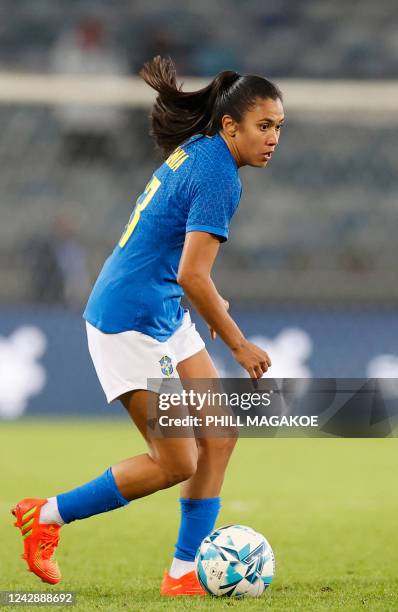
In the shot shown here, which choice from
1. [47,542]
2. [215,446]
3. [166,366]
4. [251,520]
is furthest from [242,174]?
[47,542]

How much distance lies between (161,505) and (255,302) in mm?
4506

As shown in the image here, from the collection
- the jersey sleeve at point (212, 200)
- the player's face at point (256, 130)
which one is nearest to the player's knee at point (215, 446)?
the jersey sleeve at point (212, 200)

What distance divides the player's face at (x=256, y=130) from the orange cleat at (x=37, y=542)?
144 cm

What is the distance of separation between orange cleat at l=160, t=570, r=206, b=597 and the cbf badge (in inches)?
29.5

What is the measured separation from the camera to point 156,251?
4082 millimetres

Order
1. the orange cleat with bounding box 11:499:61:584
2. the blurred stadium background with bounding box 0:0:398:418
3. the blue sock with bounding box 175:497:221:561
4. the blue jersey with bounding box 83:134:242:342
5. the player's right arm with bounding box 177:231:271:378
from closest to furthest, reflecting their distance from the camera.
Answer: the player's right arm with bounding box 177:231:271:378, the blue jersey with bounding box 83:134:242:342, the orange cleat with bounding box 11:499:61:584, the blue sock with bounding box 175:497:221:561, the blurred stadium background with bounding box 0:0:398:418

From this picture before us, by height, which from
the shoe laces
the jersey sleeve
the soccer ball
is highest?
the jersey sleeve

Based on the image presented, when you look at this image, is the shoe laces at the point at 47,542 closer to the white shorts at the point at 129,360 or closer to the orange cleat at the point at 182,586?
the orange cleat at the point at 182,586

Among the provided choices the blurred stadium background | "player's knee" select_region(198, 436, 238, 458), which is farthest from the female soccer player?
the blurred stadium background

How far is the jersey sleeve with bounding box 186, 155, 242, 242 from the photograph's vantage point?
3814 mm

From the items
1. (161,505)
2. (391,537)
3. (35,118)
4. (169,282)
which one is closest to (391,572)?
(391,537)

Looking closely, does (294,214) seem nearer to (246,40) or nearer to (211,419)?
(246,40)

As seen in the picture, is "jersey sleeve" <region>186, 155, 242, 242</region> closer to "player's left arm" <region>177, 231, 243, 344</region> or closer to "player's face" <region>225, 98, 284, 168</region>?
"player's left arm" <region>177, 231, 243, 344</region>

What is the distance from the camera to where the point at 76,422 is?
10.5m
